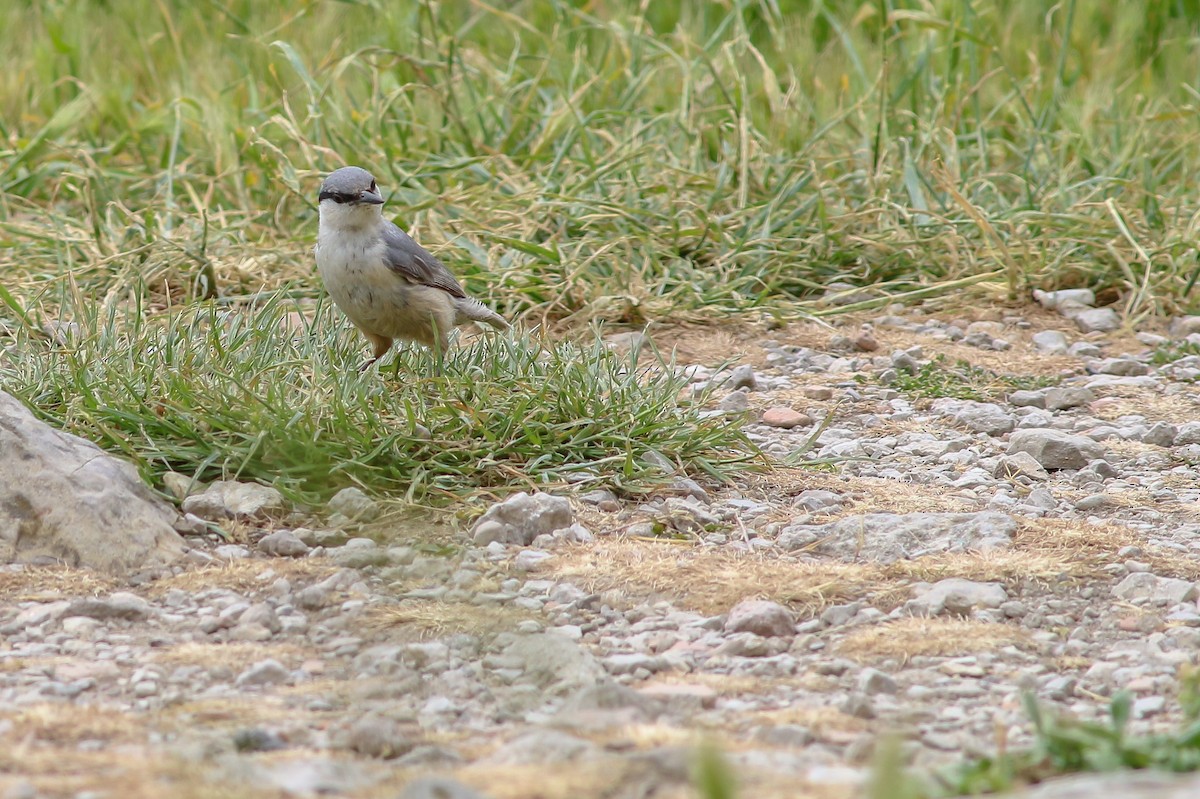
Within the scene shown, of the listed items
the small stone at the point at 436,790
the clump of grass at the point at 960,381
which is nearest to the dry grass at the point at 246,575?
the small stone at the point at 436,790

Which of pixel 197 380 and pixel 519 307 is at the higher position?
pixel 197 380

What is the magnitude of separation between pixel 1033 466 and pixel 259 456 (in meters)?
2.43

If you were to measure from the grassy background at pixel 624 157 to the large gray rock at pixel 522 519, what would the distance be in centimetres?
193

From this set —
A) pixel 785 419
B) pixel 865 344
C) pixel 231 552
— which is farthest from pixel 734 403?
pixel 231 552

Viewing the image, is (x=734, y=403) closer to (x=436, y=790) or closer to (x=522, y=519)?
(x=522, y=519)

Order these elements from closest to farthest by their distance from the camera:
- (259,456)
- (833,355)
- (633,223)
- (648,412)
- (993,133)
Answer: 1. (259,456)
2. (648,412)
3. (833,355)
4. (633,223)
5. (993,133)

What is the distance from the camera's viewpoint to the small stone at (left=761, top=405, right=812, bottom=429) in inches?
214

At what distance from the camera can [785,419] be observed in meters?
5.45

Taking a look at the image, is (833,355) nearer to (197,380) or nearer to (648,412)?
(648,412)

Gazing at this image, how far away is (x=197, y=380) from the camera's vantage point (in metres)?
4.55

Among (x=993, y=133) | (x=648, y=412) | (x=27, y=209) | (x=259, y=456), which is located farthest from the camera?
(x=993, y=133)

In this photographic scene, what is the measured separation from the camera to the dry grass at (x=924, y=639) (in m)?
3.43

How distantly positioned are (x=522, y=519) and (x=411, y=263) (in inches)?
57.4

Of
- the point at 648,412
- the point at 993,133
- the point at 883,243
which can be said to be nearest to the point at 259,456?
the point at 648,412
